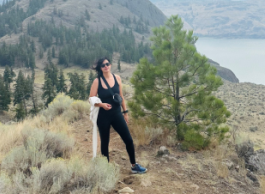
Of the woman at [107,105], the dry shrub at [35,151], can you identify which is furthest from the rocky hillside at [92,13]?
the woman at [107,105]

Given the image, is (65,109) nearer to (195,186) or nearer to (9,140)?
(9,140)

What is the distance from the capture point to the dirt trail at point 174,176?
378 cm

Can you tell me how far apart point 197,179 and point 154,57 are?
12.1 feet

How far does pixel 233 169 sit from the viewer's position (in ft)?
16.9

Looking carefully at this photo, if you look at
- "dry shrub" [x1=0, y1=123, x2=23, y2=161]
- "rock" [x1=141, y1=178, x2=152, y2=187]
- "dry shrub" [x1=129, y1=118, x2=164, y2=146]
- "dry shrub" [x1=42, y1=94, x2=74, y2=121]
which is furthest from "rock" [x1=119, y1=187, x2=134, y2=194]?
"dry shrub" [x1=42, y1=94, x2=74, y2=121]

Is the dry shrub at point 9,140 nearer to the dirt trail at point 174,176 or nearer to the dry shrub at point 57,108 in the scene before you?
the dirt trail at point 174,176

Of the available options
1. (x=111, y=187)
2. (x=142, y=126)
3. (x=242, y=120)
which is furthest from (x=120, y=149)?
(x=242, y=120)

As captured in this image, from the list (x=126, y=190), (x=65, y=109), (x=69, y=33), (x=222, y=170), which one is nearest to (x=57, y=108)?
(x=65, y=109)

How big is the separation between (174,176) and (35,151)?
252cm

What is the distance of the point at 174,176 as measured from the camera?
434cm

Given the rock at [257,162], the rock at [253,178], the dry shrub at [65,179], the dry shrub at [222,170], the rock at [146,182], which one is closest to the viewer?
the dry shrub at [65,179]

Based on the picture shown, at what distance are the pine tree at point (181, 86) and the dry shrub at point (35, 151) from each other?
269 centimetres

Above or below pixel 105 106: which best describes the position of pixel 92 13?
above

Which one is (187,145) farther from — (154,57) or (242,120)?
(242,120)
